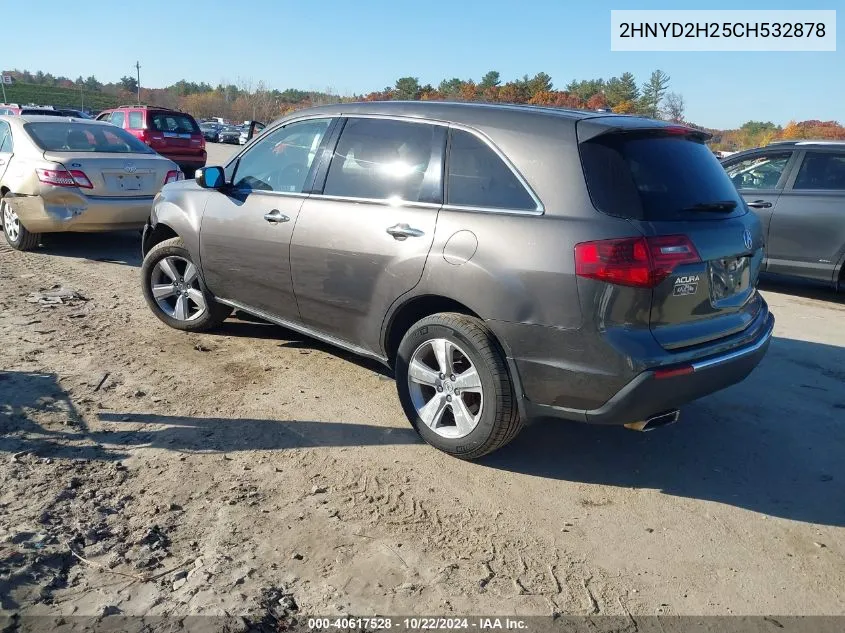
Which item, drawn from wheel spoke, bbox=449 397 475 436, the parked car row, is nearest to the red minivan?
the parked car row

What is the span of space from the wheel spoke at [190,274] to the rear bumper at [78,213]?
3163 millimetres

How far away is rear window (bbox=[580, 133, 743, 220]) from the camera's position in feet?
10.5

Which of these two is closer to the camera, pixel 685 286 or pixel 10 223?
pixel 685 286

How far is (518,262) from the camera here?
3.28 m

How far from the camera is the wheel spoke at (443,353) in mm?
3626

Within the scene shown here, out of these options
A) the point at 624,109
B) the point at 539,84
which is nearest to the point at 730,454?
the point at 624,109

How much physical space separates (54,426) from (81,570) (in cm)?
142

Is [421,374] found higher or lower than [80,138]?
lower

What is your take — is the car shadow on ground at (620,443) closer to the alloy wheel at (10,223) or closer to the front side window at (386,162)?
the front side window at (386,162)

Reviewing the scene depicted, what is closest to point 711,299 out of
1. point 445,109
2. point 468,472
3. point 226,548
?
point 468,472

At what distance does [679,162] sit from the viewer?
3559mm

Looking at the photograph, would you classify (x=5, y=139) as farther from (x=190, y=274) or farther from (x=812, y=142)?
(x=812, y=142)

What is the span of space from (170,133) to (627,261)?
1709 centimetres

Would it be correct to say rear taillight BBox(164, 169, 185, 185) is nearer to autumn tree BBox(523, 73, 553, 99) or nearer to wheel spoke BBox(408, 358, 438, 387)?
wheel spoke BBox(408, 358, 438, 387)
